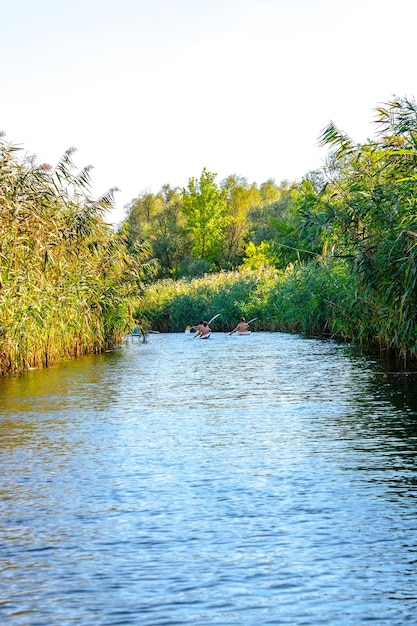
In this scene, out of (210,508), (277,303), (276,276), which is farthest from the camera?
(276,276)

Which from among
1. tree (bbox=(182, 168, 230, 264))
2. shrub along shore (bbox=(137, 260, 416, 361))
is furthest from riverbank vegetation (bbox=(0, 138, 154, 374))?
tree (bbox=(182, 168, 230, 264))

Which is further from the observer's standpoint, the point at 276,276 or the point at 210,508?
the point at 276,276

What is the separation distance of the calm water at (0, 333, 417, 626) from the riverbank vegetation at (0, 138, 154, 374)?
11.1 ft

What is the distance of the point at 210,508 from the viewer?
8.25 metres

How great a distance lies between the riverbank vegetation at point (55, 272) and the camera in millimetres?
20094

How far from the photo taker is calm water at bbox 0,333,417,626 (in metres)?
5.91

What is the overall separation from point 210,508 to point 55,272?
55.8ft

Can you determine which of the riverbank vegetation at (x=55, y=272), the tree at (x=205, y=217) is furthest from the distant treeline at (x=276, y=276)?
the tree at (x=205, y=217)

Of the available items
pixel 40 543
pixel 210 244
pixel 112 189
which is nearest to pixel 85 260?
pixel 112 189

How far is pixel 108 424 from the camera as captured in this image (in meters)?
13.6

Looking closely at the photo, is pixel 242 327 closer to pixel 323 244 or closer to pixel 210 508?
pixel 323 244

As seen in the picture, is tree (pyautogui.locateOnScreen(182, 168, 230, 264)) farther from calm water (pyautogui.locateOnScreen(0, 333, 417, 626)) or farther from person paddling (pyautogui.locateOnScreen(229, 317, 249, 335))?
calm water (pyautogui.locateOnScreen(0, 333, 417, 626))

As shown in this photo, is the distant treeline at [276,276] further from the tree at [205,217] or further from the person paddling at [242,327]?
the tree at [205,217]

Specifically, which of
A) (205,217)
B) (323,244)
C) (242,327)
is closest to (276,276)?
(242,327)
